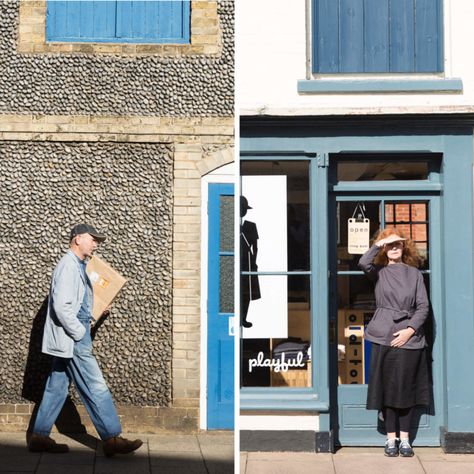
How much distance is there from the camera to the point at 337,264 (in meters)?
7.05

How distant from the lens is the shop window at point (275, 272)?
697 centimetres

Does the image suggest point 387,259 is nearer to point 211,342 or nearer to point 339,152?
point 339,152

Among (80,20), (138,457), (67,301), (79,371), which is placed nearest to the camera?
(67,301)

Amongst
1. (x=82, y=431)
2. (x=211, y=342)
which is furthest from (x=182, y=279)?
(x=82, y=431)

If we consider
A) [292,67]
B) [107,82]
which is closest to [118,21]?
[107,82]

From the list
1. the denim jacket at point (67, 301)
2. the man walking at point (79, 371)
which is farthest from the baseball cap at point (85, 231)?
the denim jacket at point (67, 301)

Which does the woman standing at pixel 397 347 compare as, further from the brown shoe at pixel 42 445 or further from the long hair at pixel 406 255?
the brown shoe at pixel 42 445

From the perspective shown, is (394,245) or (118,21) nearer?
(118,21)

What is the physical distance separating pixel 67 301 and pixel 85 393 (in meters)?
0.56

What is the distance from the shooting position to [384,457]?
6773 mm

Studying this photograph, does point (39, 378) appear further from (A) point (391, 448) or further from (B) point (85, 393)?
(A) point (391, 448)

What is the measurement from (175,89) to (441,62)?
176 cm

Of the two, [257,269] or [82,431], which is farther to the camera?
[257,269]

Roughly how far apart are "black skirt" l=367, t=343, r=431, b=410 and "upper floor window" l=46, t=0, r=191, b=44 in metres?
2.42
